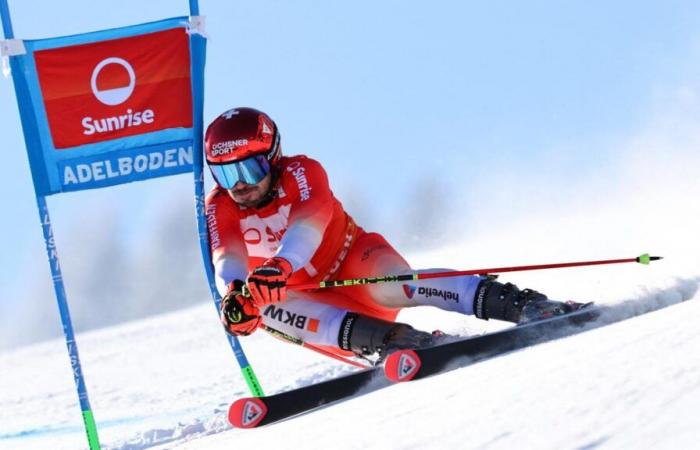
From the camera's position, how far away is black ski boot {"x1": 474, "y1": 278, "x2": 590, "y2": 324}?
4.79 meters

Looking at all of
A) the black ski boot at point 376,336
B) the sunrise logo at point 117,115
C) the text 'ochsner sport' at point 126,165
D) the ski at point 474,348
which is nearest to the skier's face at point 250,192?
the black ski boot at point 376,336

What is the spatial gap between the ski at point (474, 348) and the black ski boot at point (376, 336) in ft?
1.34

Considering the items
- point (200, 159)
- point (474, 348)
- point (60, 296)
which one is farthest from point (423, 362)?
point (60, 296)

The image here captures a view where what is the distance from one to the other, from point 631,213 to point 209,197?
869 cm

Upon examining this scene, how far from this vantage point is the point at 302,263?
512 centimetres

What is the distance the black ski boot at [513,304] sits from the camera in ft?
15.7

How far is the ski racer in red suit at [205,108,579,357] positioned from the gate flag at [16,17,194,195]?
87 centimetres

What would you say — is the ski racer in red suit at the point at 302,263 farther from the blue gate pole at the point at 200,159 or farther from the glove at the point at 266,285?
the blue gate pole at the point at 200,159

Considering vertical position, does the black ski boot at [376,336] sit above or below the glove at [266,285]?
below

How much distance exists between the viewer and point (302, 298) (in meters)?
5.71

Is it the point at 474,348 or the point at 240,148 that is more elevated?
the point at 240,148

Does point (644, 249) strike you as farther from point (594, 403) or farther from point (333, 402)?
point (594, 403)

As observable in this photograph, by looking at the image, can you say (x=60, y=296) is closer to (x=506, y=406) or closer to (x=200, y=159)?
(x=200, y=159)

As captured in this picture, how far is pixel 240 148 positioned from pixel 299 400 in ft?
4.71
